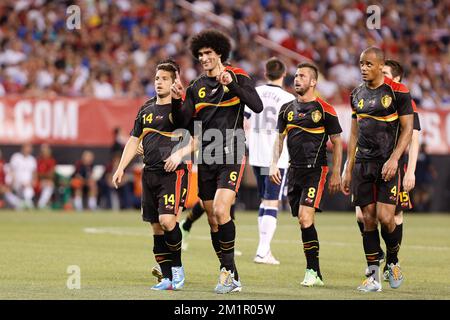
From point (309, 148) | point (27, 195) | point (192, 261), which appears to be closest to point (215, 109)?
point (309, 148)

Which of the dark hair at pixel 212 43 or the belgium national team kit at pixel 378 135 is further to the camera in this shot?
the belgium national team kit at pixel 378 135

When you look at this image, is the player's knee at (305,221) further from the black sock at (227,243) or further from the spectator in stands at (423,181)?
the spectator in stands at (423,181)

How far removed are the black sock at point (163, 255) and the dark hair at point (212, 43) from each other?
1.99 meters

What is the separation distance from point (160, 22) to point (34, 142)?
5834mm

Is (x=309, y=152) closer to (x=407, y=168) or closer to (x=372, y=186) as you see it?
(x=372, y=186)

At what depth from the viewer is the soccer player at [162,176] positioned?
1084 centimetres

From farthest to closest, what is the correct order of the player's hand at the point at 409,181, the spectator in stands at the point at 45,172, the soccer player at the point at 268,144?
1. the spectator in stands at the point at 45,172
2. the soccer player at the point at 268,144
3. the player's hand at the point at 409,181

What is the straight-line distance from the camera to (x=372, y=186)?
11.0 m

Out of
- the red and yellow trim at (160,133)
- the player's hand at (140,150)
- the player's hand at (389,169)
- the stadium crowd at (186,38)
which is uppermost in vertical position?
the stadium crowd at (186,38)

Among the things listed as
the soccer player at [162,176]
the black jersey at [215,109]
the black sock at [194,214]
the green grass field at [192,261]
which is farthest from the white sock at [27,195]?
the black jersey at [215,109]

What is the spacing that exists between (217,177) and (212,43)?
4.47ft

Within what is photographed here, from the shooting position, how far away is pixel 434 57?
102ft

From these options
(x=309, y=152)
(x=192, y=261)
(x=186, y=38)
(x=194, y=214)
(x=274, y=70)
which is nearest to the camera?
(x=309, y=152)

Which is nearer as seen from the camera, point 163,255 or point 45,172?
point 163,255
